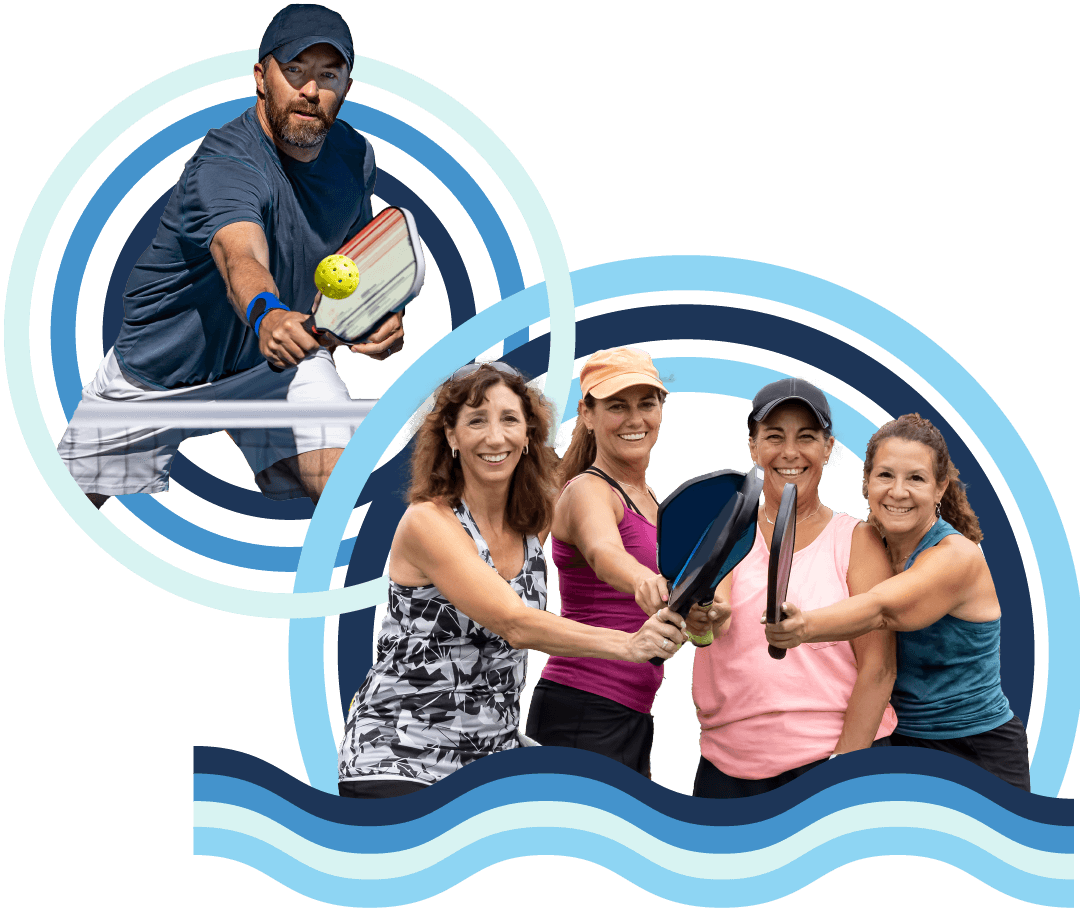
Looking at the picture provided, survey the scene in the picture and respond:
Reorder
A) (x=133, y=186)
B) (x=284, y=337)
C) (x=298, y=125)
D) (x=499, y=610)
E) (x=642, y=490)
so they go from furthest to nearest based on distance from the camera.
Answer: (x=133, y=186), (x=298, y=125), (x=284, y=337), (x=642, y=490), (x=499, y=610)

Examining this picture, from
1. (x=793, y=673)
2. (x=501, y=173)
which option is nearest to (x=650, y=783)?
(x=793, y=673)

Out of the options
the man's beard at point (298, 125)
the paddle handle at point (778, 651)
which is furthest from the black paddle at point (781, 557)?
the man's beard at point (298, 125)

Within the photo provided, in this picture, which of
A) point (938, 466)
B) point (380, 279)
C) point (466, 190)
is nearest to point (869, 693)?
point (938, 466)

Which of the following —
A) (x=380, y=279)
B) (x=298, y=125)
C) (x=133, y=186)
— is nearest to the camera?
(x=380, y=279)

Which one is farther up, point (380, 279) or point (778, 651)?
point (380, 279)

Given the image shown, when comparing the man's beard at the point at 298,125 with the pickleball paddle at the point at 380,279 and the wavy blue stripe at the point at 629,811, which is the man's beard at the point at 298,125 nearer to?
the pickleball paddle at the point at 380,279

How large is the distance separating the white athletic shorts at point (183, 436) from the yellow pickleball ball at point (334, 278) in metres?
0.34

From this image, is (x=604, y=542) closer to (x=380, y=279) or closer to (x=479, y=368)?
(x=479, y=368)

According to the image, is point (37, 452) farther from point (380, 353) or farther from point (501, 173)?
point (501, 173)

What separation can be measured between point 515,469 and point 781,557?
3.59ft

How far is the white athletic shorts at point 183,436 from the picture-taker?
6.89 metres

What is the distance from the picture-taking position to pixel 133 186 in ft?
23.0

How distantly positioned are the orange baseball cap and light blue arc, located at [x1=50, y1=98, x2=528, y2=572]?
3.43 feet

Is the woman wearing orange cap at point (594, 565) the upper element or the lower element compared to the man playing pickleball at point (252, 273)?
lower
